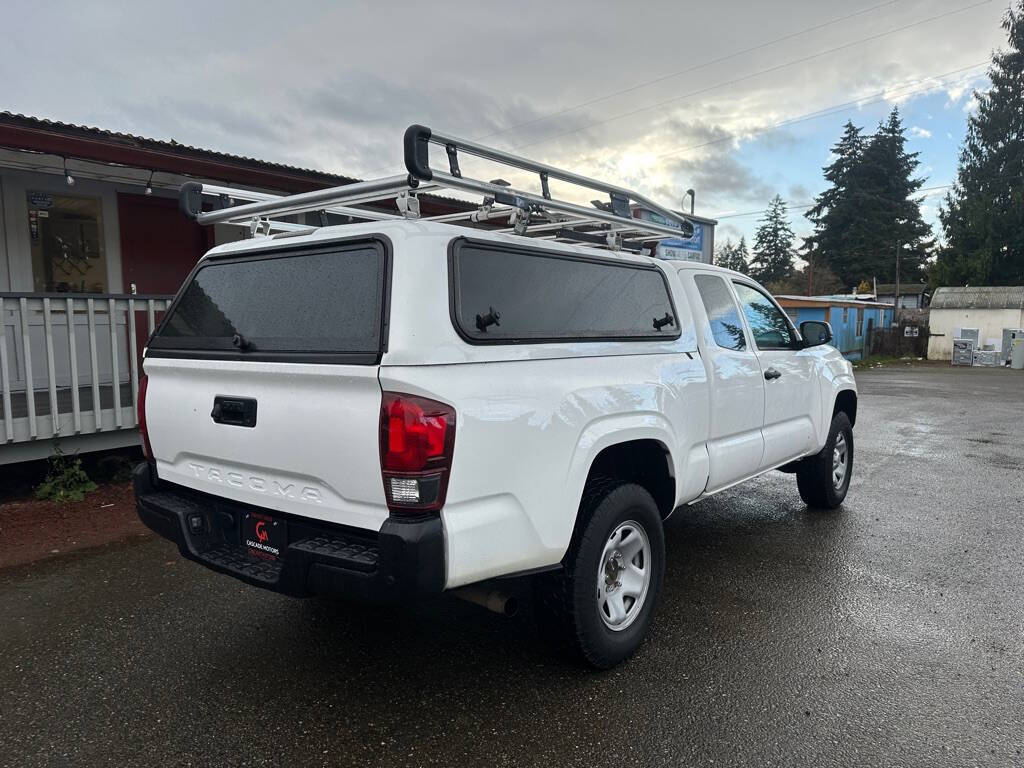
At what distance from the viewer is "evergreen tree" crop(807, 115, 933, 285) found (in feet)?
161

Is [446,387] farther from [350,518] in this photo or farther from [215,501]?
[215,501]

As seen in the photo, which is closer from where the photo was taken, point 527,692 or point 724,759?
point 724,759

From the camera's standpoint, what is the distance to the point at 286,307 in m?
2.90

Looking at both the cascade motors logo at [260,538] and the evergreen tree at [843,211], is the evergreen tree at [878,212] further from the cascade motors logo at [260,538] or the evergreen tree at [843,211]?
the cascade motors logo at [260,538]

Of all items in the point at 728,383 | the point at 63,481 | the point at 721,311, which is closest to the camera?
the point at 728,383

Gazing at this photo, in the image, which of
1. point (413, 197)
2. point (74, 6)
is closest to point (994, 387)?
point (413, 197)

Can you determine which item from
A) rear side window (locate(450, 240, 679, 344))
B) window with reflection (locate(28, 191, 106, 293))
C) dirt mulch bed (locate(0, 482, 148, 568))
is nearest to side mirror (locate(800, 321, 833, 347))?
rear side window (locate(450, 240, 679, 344))

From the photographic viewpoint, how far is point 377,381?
7.73 ft

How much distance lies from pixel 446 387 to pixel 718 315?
8.02 ft

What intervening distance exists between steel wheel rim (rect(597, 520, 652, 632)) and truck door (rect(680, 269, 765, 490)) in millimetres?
844

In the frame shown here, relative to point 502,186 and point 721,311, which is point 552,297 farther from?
point 721,311

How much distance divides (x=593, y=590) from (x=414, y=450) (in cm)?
114

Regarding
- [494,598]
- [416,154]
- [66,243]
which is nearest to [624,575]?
[494,598]

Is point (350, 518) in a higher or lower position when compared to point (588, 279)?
lower
